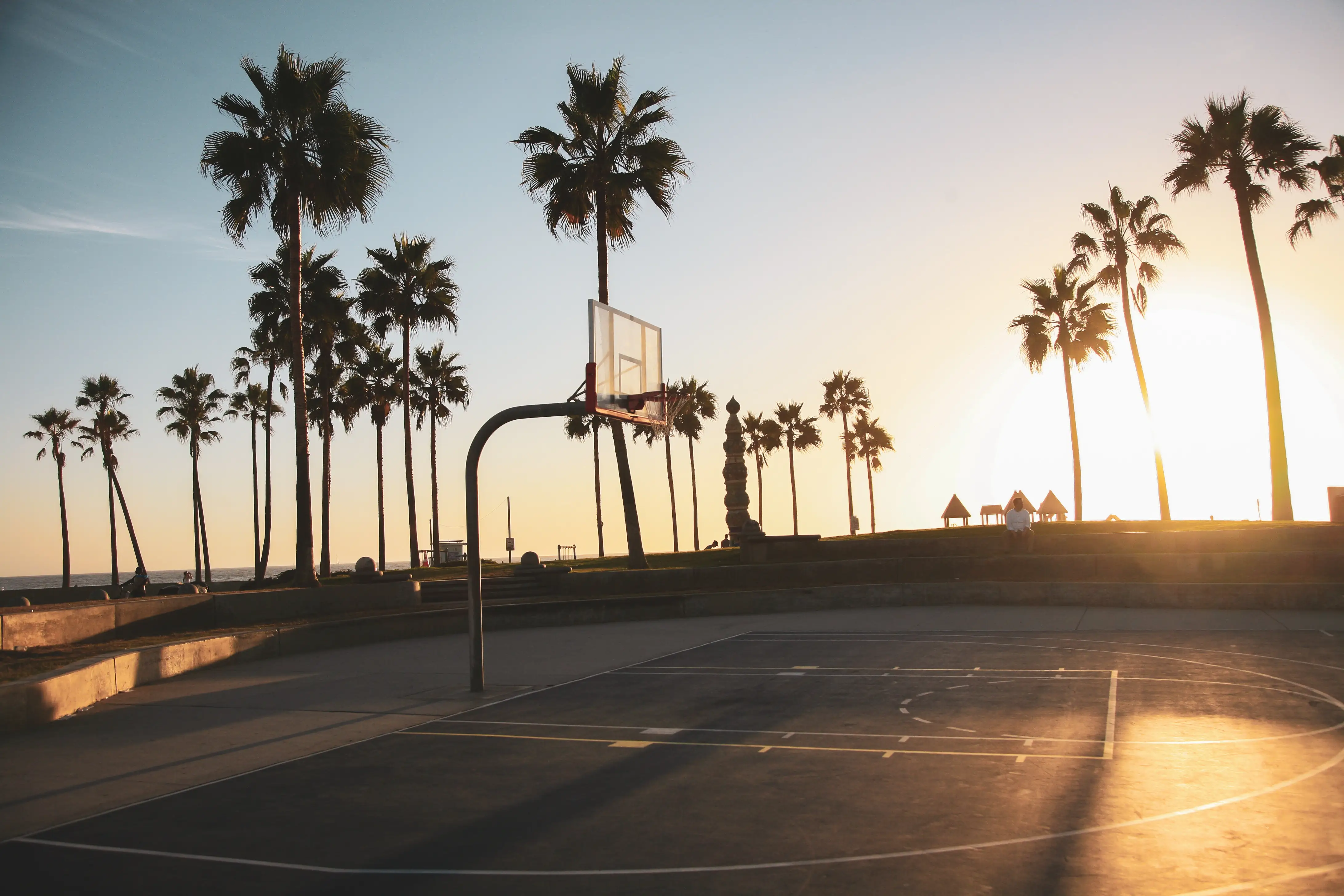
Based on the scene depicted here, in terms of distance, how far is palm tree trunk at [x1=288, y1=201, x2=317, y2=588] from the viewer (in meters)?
26.2

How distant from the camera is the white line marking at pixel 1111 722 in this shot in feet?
28.7

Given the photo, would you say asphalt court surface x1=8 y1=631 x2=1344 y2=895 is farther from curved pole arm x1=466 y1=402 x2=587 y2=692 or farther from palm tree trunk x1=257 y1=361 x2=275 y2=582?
palm tree trunk x1=257 y1=361 x2=275 y2=582

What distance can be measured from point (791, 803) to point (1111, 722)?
476cm

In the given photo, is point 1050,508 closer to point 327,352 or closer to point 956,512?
point 956,512

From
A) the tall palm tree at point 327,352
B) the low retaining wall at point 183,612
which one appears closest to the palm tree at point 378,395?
the tall palm tree at point 327,352

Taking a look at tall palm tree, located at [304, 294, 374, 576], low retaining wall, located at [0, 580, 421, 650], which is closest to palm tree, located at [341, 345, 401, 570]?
tall palm tree, located at [304, 294, 374, 576]

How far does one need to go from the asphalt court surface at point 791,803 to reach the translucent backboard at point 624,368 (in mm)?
4864

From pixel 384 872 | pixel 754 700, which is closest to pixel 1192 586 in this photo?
pixel 754 700

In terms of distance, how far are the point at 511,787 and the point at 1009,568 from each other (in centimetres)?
2196

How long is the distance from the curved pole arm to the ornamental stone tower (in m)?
22.6

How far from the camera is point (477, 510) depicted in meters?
13.6

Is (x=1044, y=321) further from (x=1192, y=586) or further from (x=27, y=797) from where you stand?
(x=27, y=797)

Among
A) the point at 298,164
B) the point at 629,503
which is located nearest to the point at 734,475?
the point at 629,503

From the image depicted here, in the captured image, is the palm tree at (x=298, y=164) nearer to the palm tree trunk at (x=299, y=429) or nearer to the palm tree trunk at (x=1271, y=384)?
the palm tree trunk at (x=299, y=429)
